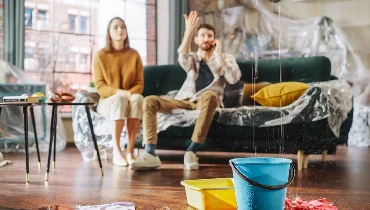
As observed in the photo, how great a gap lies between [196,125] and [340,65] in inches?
63.4

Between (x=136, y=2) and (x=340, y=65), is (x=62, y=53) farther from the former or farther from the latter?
(x=340, y=65)

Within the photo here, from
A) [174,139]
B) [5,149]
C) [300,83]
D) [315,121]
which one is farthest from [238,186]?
[5,149]

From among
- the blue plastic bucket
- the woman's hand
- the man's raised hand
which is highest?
the man's raised hand

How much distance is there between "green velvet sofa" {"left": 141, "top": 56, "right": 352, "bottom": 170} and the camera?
2.44 meters

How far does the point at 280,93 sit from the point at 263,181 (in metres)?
1.33

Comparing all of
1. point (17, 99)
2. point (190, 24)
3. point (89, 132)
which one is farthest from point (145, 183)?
point (190, 24)

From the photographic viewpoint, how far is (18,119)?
3332 millimetres

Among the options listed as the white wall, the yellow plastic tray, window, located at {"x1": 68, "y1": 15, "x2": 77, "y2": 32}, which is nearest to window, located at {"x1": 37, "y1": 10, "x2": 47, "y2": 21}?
window, located at {"x1": 68, "y1": 15, "x2": 77, "y2": 32}

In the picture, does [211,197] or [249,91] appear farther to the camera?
[249,91]

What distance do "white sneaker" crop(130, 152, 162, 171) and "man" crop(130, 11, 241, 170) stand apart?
2.5 inches

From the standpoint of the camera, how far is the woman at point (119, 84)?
2.63 meters

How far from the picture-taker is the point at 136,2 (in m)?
4.07

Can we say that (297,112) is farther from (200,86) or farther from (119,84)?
(119,84)

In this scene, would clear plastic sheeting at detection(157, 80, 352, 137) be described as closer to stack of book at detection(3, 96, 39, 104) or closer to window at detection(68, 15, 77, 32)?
stack of book at detection(3, 96, 39, 104)
